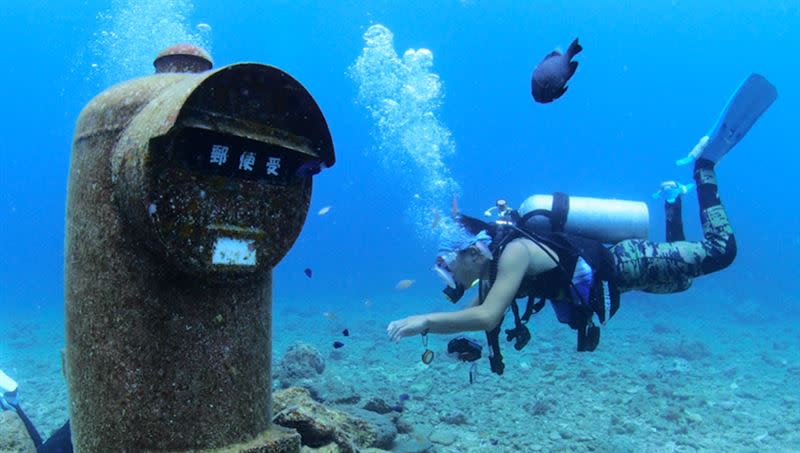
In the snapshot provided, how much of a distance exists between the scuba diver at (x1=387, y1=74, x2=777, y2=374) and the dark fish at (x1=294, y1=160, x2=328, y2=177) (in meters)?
2.17

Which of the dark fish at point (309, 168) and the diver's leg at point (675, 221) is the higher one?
the diver's leg at point (675, 221)

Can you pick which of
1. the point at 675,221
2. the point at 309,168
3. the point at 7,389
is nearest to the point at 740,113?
the point at 675,221

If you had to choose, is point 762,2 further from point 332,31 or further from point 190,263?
point 190,263

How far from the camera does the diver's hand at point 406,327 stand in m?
3.54

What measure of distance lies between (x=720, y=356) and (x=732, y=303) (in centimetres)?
1581

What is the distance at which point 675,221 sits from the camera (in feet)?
20.0

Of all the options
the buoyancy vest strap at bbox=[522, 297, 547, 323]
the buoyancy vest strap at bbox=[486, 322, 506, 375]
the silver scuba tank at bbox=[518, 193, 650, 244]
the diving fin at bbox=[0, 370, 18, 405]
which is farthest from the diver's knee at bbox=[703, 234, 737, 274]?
the diving fin at bbox=[0, 370, 18, 405]

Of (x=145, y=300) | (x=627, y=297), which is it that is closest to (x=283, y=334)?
(x=145, y=300)

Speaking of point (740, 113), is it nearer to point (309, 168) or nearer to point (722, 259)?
point (722, 259)

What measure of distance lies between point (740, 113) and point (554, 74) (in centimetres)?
342

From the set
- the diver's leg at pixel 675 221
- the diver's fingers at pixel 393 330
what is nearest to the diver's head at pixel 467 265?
the diver's fingers at pixel 393 330

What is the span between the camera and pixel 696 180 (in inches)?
234

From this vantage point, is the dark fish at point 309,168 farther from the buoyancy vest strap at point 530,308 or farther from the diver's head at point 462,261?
the buoyancy vest strap at point 530,308

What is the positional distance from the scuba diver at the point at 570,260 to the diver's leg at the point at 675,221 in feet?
0.31
